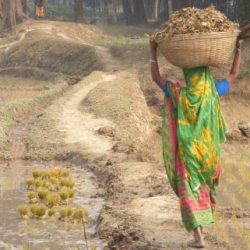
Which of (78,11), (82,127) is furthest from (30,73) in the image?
(82,127)

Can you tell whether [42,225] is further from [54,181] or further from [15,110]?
[15,110]

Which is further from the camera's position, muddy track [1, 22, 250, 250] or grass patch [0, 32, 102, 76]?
grass patch [0, 32, 102, 76]

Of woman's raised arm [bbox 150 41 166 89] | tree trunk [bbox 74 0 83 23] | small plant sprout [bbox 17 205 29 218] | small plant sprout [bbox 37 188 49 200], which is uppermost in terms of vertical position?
woman's raised arm [bbox 150 41 166 89]

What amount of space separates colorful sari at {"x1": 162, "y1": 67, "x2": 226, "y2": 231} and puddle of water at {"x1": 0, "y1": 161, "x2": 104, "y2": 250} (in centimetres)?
144

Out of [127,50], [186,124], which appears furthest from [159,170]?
[127,50]

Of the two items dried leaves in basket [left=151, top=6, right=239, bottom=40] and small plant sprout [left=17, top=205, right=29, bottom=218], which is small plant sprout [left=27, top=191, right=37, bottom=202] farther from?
dried leaves in basket [left=151, top=6, right=239, bottom=40]

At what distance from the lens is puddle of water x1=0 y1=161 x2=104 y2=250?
7.37 m

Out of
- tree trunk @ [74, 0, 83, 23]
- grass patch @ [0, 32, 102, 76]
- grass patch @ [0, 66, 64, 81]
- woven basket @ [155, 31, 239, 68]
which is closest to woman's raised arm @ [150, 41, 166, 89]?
woven basket @ [155, 31, 239, 68]

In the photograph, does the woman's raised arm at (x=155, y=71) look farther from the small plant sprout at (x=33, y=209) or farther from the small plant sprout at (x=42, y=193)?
the small plant sprout at (x=42, y=193)

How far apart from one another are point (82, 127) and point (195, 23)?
8.33m

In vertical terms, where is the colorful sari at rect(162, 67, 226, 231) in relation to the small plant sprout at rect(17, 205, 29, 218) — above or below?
above

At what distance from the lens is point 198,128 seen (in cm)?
613

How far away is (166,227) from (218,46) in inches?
80.3

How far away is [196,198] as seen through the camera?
608cm
